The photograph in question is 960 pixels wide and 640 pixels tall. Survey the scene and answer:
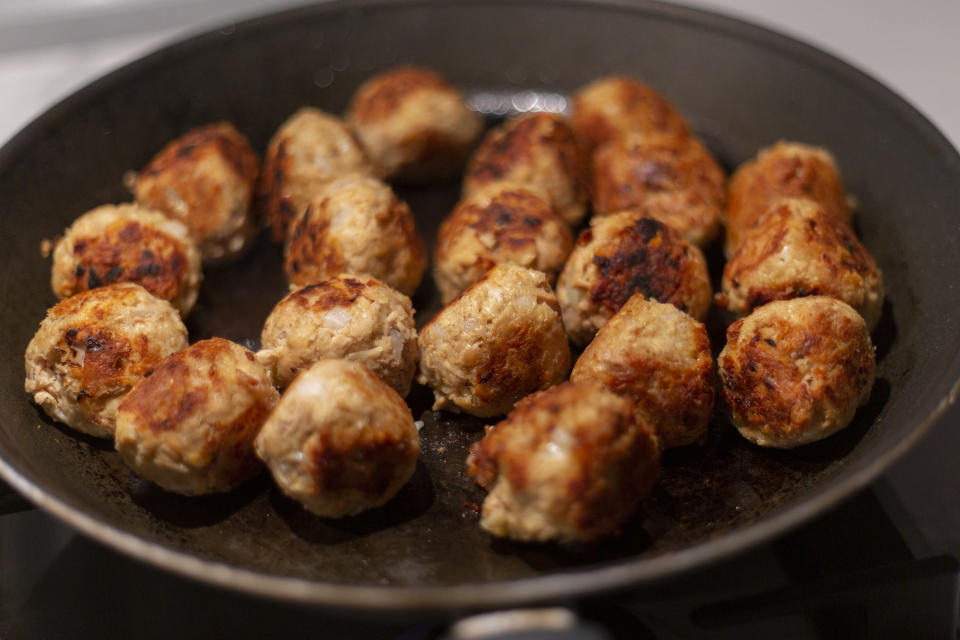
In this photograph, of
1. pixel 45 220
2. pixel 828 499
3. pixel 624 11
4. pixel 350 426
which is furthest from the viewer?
pixel 624 11

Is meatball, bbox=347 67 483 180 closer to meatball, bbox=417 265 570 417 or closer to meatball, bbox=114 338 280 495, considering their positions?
meatball, bbox=417 265 570 417

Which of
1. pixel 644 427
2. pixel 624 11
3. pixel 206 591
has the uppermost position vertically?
pixel 624 11

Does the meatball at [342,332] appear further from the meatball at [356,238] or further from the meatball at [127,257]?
the meatball at [127,257]

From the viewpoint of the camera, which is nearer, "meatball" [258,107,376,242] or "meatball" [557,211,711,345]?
"meatball" [557,211,711,345]

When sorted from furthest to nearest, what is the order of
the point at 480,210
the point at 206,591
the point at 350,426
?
1. the point at 480,210
2. the point at 206,591
3. the point at 350,426

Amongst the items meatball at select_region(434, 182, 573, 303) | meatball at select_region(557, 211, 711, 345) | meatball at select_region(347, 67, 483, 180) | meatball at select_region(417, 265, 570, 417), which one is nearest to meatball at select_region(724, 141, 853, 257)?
meatball at select_region(557, 211, 711, 345)

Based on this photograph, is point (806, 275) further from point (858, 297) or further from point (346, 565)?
point (346, 565)

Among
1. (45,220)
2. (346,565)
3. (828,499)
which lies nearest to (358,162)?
(45,220)
